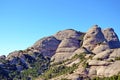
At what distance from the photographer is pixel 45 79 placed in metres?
176

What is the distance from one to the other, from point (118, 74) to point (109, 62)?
1658 centimetres

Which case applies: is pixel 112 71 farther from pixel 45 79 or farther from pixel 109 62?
pixel 45 79

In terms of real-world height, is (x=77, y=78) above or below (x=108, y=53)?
below

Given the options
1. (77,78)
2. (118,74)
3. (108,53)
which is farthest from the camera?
(108,53)

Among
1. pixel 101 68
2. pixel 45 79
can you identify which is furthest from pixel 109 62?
pixel 45 79

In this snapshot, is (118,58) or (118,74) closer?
(118,74)

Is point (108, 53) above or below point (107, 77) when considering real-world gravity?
above

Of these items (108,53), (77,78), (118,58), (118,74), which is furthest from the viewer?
(108,53)

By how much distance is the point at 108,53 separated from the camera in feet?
562

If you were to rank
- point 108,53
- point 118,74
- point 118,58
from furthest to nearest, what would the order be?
point 108,53 → point 118,58 → point 118,74

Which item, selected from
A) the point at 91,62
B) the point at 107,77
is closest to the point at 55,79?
the point at 91,62

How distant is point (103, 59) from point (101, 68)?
39.2ft

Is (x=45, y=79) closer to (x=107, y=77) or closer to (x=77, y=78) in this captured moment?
(x=77, y=78)

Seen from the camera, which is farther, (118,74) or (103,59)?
(103,59)
